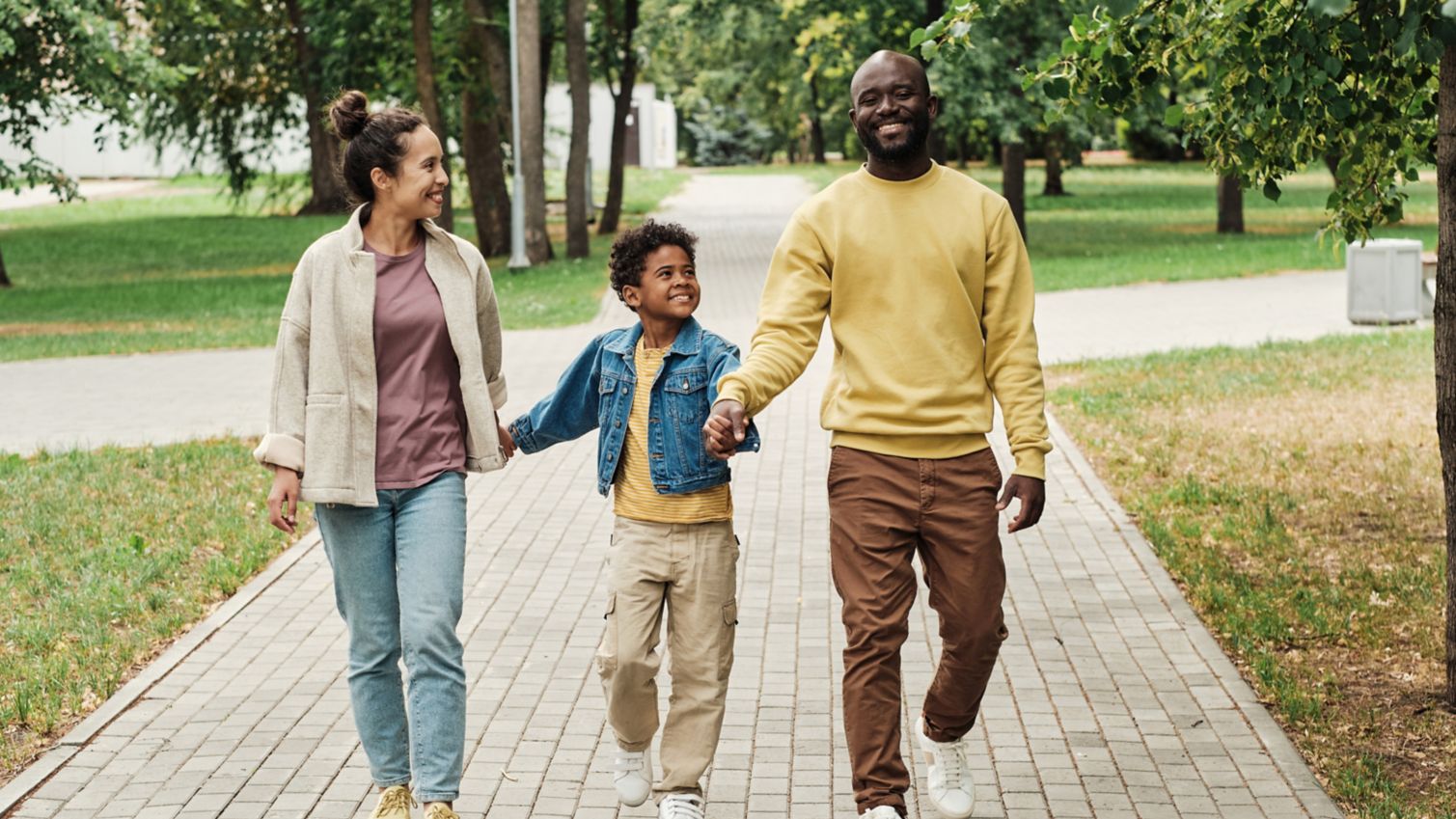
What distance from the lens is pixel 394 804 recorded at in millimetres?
4586

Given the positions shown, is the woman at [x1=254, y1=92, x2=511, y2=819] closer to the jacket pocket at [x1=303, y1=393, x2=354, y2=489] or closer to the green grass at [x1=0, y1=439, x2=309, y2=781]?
the jacket pocket at [x1=303, y1=393, x2=354, y2=489]

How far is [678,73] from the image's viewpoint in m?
78.4

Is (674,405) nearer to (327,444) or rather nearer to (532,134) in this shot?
(327,444)

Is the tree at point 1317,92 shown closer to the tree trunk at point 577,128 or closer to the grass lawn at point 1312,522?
the grass lawn at point 1312,522

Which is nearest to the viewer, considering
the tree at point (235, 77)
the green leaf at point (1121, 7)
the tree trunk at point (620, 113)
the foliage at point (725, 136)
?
the green leaf at point (1121, 7)

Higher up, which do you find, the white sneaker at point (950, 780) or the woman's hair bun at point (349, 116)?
the woman's hair bun at point (349, 116)

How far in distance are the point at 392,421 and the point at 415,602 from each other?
1.46 feet

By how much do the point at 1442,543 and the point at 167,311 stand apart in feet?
57.1

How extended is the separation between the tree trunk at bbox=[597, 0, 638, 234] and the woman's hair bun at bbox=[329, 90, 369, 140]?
2784cm

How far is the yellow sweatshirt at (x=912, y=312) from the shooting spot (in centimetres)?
438

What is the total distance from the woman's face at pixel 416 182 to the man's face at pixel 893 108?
3.35 feet

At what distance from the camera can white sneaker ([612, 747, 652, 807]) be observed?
468 centimetres

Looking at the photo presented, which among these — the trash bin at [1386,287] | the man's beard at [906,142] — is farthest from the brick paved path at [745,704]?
the trash bin at [1386,287]

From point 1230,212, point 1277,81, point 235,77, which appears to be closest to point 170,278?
point 235,77
